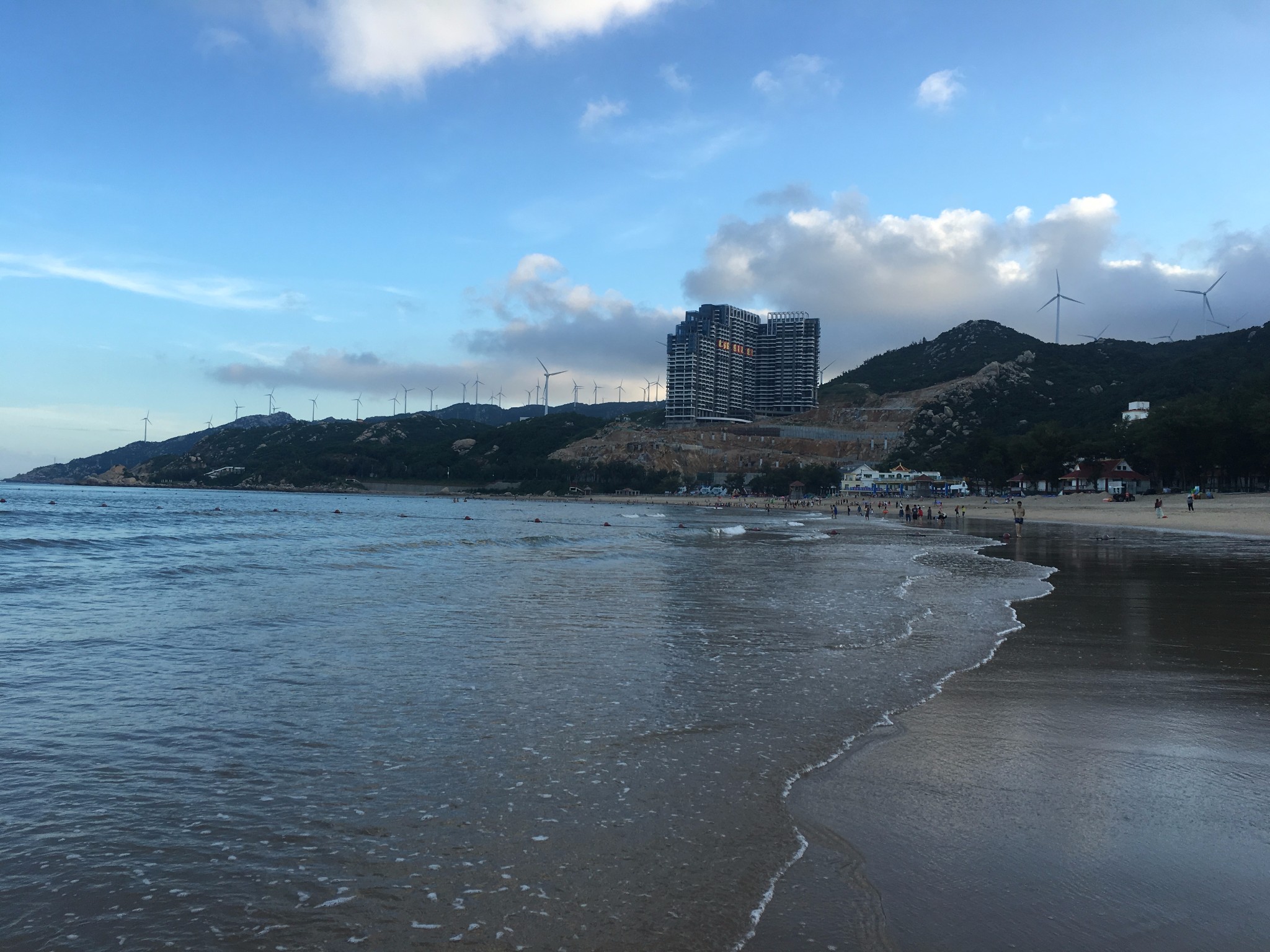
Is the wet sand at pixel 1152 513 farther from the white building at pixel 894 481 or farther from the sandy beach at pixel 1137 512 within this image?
the white building at pixel 894 481

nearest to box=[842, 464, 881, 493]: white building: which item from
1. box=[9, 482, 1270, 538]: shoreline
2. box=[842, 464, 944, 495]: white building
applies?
box=[842, 464, 944, 495]: white building

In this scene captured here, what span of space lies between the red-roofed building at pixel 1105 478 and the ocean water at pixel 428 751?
7998 centimetres

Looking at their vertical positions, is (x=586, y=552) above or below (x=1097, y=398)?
below

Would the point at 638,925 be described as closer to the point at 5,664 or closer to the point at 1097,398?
the point at 5,664

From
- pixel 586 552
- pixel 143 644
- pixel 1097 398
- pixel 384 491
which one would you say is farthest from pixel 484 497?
pixel 143 644

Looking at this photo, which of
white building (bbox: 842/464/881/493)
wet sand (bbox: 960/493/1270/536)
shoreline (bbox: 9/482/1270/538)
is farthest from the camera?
white building (bbox: 842/464/881/493)

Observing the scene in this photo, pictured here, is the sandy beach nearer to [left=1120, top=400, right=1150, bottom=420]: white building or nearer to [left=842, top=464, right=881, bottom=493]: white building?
[left=842, top=464, right=881, bottom=493]: white building

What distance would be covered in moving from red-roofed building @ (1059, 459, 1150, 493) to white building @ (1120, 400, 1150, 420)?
25.9 m

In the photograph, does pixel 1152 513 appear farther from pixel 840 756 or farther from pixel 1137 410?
pixel 1137 410

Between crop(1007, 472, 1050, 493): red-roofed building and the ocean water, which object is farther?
crop(1007, 472, 1050, 493): red-roofed building

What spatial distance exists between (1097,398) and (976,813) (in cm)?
16239

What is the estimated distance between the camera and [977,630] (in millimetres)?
13984

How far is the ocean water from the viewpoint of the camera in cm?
455

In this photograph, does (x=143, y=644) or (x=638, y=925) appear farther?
(x=143, y=644)
